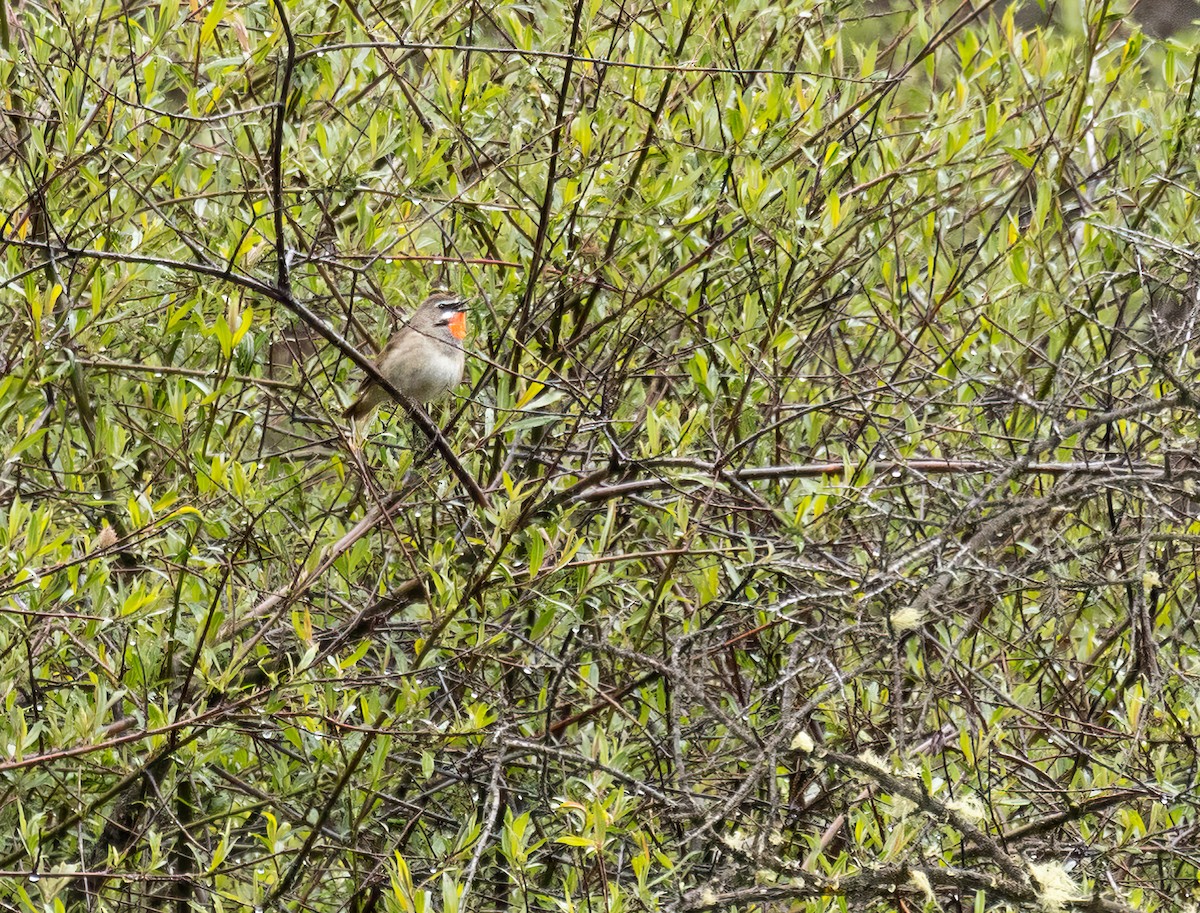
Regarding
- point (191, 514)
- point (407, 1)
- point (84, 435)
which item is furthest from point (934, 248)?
point (84, 435)

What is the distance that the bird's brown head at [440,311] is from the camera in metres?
5.78

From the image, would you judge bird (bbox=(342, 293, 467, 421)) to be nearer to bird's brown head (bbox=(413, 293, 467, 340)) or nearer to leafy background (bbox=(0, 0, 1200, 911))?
bird's brown head (bbox=(413, 293, 467, 340))

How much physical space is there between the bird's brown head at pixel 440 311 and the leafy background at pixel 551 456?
9cm

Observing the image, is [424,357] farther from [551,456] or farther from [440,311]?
[551,456]

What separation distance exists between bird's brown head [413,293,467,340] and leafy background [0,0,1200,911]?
3.7 inches

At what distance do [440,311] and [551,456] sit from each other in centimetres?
76

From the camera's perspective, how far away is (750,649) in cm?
555

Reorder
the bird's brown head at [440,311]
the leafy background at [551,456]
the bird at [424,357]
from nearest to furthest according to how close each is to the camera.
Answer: the leafy background at [551,456], the bird's brown head at [440,311], the bird at [424,357]

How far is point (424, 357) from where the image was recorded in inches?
255

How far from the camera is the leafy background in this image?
14.6 ft

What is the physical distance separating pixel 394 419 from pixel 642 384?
1083mm

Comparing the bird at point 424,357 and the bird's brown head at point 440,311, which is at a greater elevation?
the bird's brown head at point 440,311

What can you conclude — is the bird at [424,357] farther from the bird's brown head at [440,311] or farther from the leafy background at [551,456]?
the leafy background at [551,456]

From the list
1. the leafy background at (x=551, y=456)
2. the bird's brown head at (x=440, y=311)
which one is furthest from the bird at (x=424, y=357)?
the leafy background at (x=551, y=456)
